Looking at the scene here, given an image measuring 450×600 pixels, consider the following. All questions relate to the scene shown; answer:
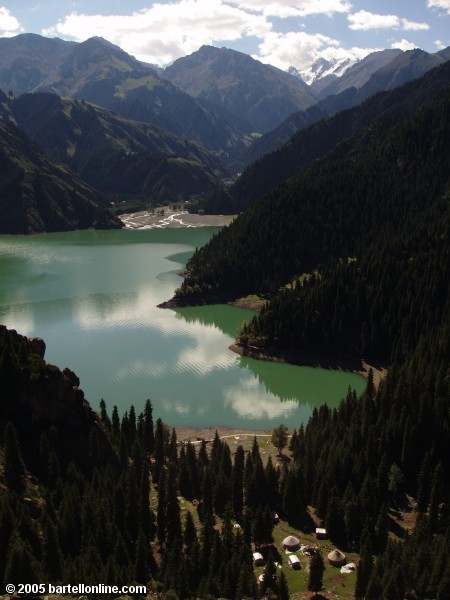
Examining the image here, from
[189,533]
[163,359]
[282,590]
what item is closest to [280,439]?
[189,533]

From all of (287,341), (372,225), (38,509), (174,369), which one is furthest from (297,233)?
(38,509)

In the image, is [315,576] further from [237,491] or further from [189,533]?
[237,491]

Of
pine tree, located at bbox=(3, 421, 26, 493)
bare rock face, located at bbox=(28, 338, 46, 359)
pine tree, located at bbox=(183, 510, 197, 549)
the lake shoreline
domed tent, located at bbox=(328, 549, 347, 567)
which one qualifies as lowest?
domed tent, located at bbox=(328, 549, 347, 567)

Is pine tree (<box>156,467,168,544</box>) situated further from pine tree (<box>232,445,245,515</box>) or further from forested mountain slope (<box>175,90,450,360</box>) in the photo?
forested mountain slope (<box>175,90,450,360</box>)

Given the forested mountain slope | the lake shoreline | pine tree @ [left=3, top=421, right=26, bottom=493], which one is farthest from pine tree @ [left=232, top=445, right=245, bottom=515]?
the forested mountain slope

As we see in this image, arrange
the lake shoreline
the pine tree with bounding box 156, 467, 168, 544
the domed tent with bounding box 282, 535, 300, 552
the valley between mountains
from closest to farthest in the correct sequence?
the valley between mountains
the domed tent with bounding box 282, 535, 300, 552
the pine tree with bounding box 156, 467, 168, 544
the lake shoreline
